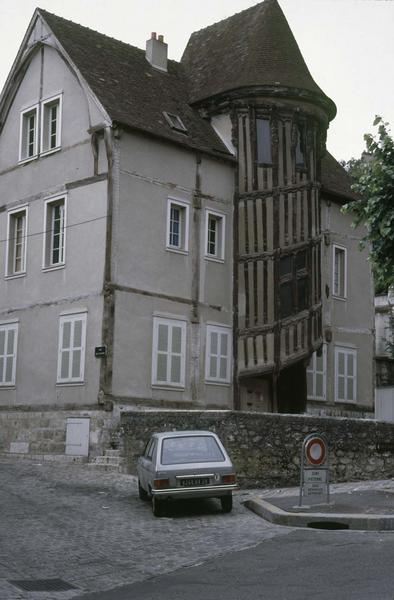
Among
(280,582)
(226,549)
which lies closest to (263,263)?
(226,549)

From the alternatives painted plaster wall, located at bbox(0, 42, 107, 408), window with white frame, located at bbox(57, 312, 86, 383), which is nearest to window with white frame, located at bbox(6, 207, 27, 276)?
painted plaster wall, located at bbox(0, 42, 107, 408)

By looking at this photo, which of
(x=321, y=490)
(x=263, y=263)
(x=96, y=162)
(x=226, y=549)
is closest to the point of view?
(x=226, y=549)

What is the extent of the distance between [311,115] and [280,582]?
750 inches

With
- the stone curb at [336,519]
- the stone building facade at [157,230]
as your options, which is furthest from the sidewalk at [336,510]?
the stone building facade at [157,230]

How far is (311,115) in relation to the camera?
27.1m

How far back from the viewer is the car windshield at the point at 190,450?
1606cm

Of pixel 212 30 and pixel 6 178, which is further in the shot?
pixel 212 30

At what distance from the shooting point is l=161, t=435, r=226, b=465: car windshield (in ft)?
52.7

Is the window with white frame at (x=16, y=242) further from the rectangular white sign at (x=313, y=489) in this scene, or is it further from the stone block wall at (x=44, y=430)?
the rectangular white sign at (x=313, y=489)

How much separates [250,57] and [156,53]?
10.3ft

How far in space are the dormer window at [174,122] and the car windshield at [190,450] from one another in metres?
11.4

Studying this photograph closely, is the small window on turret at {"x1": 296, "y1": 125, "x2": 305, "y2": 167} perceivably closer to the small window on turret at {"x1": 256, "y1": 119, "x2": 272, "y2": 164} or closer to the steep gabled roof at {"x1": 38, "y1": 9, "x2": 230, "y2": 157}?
the small window on turret at {"x1": 256, "y1": 119, "x2": 272, "y2": 164}

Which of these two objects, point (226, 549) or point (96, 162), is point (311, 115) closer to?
point (96, 162)

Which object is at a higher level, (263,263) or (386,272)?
(263,263)
